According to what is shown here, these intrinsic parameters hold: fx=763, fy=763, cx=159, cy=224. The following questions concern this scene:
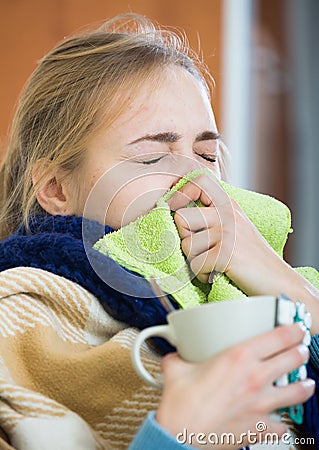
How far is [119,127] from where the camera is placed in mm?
1043

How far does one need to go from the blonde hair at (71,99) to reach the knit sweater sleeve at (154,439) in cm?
49

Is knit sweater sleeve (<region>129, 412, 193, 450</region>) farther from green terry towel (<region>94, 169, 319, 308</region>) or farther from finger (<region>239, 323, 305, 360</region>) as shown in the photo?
green terry towel (<region>94, 169, 319, 308</region>)

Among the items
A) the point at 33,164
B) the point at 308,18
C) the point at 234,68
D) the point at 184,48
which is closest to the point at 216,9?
the point at 234,68

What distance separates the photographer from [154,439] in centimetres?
65

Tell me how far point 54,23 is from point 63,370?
7.36 feet

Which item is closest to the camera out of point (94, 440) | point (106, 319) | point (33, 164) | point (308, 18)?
point (94, 440)

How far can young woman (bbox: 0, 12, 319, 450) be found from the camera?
65 cm

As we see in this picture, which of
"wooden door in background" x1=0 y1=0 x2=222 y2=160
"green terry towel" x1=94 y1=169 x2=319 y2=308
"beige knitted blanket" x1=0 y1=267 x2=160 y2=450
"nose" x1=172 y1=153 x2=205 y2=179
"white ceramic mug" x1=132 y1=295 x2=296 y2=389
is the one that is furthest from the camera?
"wooden door in background" x1=0 y1=0 x2=222 y2=160

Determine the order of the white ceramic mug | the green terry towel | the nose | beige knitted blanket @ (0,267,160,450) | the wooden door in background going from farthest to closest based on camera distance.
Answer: the wooden door in background → the nose → the green terry towel → beige knitted blanket @ (0,267,160,450) → the white ceramic mug

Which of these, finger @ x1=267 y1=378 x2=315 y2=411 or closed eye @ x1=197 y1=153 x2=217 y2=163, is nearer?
finger @ x1=267 y1=378 x2=315 y2=411

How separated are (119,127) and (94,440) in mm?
441

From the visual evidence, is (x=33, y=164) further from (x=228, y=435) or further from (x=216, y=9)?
(x=216, y=9)

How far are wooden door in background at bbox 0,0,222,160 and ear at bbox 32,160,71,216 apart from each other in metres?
1.72

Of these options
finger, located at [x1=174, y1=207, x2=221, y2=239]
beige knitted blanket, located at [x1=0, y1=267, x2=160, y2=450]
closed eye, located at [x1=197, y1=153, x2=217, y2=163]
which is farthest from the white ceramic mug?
closed eye, located at [x1=197, y1=153, x2=217, y2=163]
